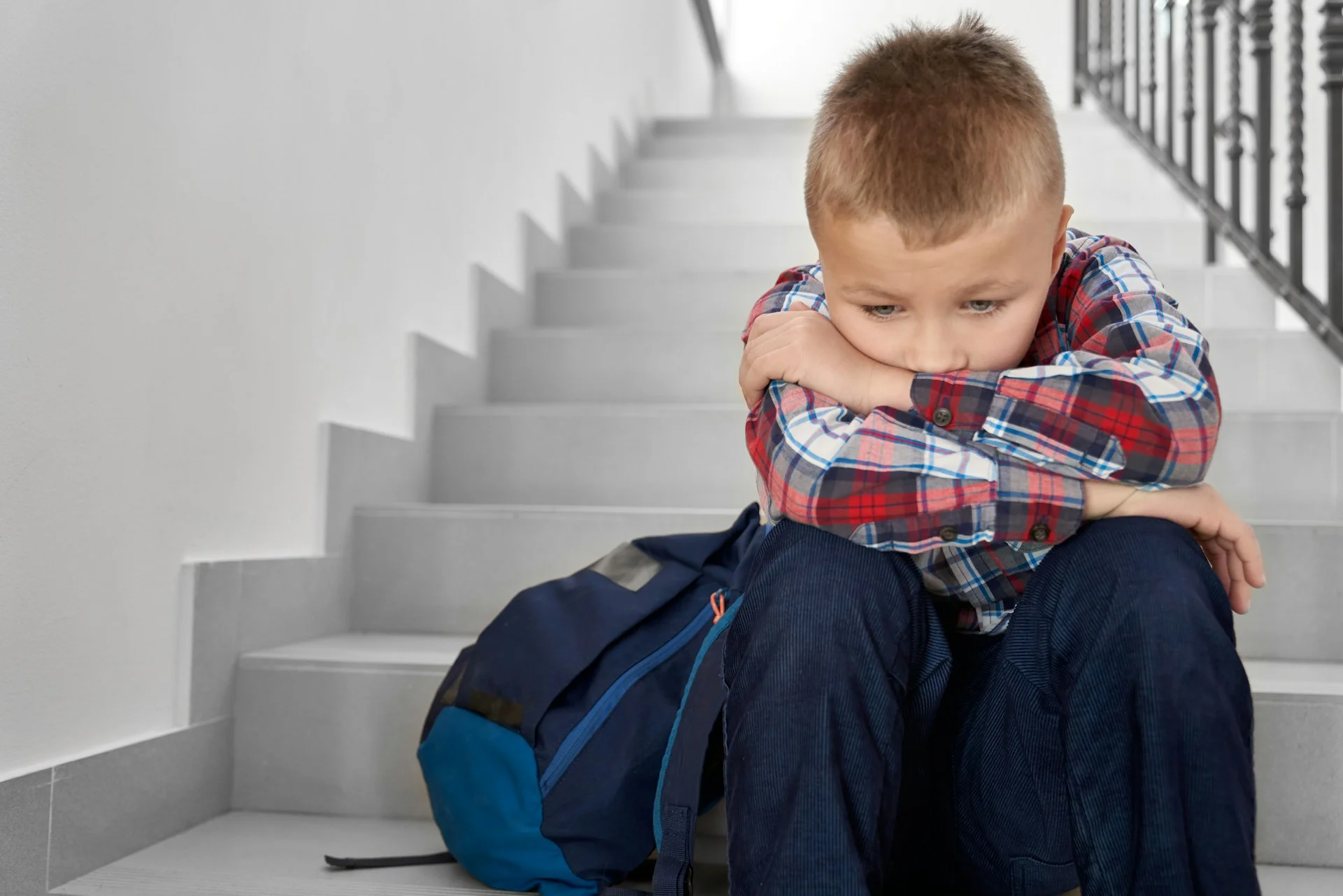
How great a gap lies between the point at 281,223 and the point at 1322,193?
2.37m

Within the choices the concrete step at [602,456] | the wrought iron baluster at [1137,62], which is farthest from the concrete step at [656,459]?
the wrought iron baluster at [1137,62]

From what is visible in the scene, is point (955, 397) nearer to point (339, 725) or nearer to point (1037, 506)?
point (1037, 506)

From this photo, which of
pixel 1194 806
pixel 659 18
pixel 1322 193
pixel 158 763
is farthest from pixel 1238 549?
pixel 659 18

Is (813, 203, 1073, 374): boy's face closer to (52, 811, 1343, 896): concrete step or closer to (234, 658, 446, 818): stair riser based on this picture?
(52, 811, 1343, 896): concrete step

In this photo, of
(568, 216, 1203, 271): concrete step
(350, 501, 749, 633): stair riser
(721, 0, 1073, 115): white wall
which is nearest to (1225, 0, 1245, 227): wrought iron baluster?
(568, 216, 1203, 271): concrete step

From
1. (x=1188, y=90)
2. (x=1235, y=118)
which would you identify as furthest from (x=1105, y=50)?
(x=1235, y=118)

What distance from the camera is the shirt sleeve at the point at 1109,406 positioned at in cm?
74

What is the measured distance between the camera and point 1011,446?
77 centimetres

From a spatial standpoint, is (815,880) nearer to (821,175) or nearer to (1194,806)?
(1194,806)

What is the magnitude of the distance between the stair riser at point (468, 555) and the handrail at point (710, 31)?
3.65 meters

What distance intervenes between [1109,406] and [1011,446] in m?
0.07

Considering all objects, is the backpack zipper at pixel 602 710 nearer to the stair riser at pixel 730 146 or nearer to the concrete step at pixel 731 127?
the stair riser at pixel 730 146

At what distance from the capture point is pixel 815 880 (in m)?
0.66

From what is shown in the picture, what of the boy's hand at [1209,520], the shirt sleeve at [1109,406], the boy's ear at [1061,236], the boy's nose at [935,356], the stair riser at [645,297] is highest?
the stair riser at [645,297]
